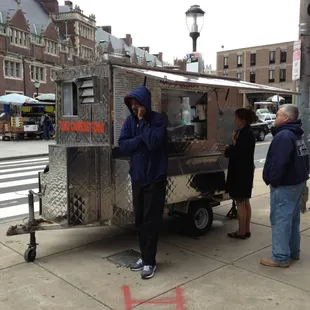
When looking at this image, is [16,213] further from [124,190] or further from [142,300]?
[142,300]

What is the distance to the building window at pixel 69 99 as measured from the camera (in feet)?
15.6

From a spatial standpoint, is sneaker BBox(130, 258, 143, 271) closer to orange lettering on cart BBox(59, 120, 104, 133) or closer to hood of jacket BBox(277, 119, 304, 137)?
orange lettering on cart BBox(59, 120, 104, 133)

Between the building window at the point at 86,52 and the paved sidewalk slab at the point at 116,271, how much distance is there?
52111 mm

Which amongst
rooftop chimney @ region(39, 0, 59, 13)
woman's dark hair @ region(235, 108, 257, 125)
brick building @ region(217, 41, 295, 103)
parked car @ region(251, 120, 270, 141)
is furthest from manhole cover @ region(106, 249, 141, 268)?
brick building @ region(217, 41, 295, 103)

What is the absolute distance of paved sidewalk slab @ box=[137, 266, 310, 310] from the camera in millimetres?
3127

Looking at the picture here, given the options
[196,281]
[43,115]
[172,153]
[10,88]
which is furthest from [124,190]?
[10,88]

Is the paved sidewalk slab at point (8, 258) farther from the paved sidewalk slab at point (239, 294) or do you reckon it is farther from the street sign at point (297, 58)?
the street sign at point (297, 58)

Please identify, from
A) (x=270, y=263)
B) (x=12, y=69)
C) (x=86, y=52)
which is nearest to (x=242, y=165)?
(x=270, y=263)

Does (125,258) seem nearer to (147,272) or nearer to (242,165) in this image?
(147,272)

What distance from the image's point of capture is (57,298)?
3287 millimetres

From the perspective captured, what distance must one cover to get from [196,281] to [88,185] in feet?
5.13

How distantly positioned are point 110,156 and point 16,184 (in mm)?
5897

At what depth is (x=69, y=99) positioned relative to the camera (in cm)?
484

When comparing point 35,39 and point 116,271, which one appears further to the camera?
point 35,39
